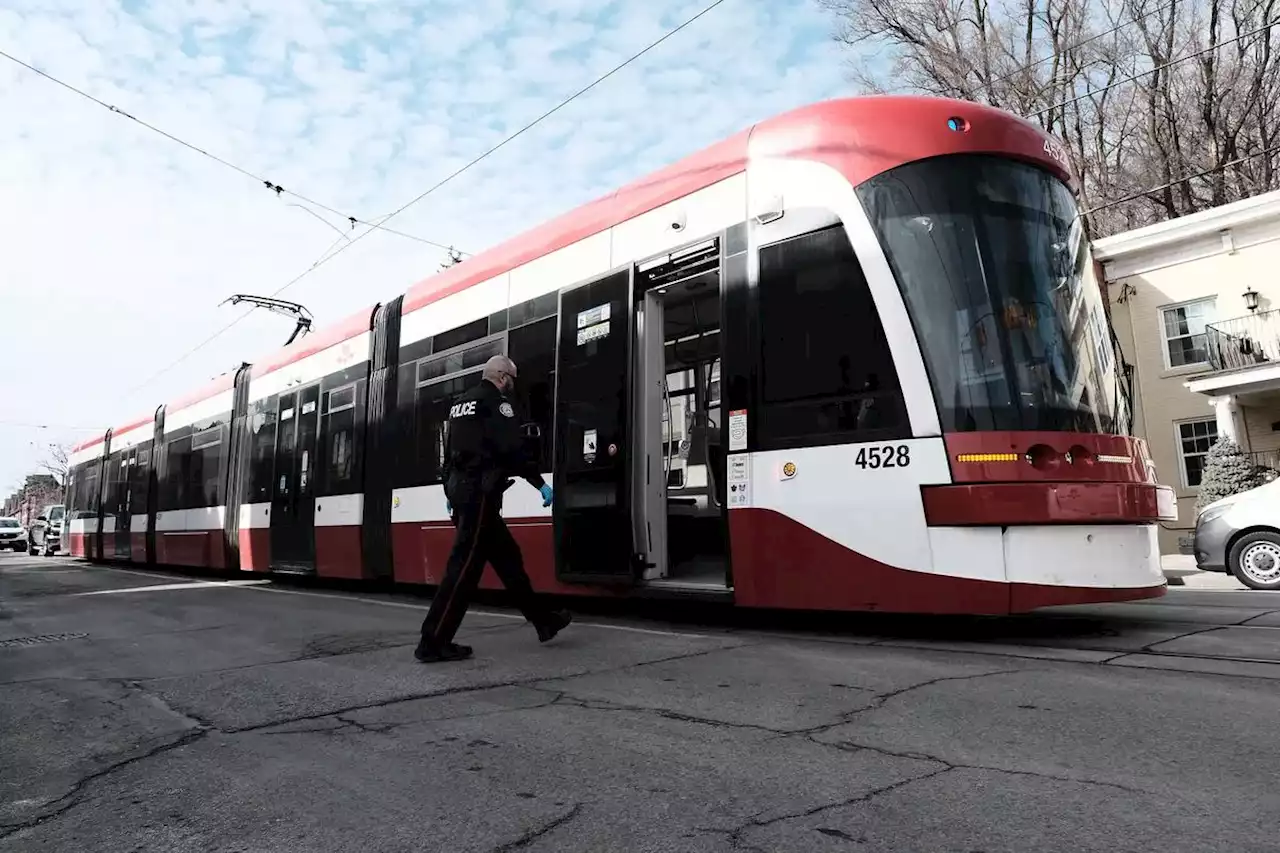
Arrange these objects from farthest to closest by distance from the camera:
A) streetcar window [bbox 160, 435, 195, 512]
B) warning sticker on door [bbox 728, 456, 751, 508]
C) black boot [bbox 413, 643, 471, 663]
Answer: streetcar window [bbox 160, 435, 195, 512] → warning sticker on door [bbox 728, 456, 751, 508] → black boot [bbox 413, 643, 471, 663]

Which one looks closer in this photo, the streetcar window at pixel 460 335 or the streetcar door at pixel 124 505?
the streetcar window at pixel 460 335

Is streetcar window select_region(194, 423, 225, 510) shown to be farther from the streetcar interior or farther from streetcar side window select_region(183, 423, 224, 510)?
the streetcar interior

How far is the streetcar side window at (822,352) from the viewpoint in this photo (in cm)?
512

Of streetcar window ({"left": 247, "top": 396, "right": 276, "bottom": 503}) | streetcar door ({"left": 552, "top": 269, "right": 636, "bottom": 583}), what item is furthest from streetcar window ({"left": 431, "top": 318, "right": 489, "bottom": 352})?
streetcar window ({"left": 247, "top": 396, "right": 276, "bottom": 503})

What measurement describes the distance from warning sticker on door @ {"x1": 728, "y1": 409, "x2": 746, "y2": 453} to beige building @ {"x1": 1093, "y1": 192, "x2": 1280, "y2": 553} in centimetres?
1383

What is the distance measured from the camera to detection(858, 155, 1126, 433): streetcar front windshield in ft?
16.2

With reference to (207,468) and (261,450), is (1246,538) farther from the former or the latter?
(207,468)

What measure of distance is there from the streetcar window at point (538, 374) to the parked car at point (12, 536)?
43.0m

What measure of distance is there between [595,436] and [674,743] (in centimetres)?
372

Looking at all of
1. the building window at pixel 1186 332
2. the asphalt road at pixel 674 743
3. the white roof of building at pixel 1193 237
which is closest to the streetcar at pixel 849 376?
the asphalt road at pixel 674 743

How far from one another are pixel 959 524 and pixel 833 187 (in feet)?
7.31

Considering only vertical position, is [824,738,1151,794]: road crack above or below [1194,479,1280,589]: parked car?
below

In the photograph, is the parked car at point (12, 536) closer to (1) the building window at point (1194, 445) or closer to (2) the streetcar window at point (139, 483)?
(2) the streetcar window at point (139, 483)

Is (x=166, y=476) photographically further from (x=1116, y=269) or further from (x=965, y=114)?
(x=1116, y=269)
